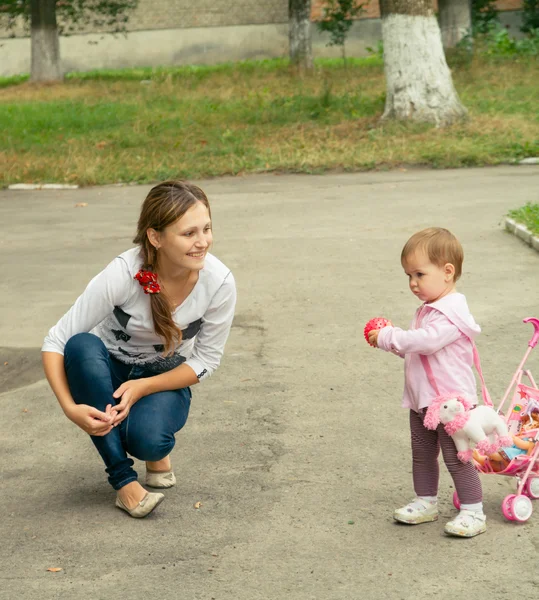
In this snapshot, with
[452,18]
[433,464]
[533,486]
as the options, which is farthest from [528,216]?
[452,18]

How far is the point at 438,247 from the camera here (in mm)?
3625

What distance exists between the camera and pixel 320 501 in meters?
4.01

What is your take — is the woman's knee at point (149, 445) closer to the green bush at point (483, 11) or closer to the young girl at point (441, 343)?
the young girl at point (441, 343)

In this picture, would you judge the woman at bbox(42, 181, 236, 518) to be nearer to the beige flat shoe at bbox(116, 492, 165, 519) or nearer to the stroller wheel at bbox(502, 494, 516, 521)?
the beige flat shoe at bbox(116, 492, 165, 519)

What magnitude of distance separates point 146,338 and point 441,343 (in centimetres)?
122

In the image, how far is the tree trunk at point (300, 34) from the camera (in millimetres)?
27272

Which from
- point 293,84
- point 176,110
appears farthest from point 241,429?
point 293,84

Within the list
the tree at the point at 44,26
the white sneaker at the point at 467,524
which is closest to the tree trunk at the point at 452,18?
the tree at the point at 44,26

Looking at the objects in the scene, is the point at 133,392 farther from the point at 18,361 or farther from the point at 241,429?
the point at 18,361

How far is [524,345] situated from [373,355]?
2.83ft

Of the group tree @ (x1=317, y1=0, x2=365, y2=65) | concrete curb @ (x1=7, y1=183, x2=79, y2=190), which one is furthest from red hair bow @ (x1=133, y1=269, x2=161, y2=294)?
tree @ (x1=317, y1=0, x2=365, y2=65)

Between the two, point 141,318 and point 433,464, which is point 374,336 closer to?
point 433,464

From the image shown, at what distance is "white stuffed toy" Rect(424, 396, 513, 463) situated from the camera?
3.56 metres

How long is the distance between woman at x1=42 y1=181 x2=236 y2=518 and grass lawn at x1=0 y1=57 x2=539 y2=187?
9.53 m
